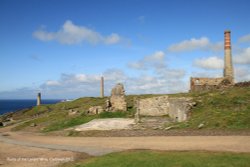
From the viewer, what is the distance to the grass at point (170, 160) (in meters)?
13.1

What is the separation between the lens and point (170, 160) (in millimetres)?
14117

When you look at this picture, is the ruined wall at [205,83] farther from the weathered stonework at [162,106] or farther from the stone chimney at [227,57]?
the weathered stonework at [162,106]

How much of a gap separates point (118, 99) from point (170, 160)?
25263mm

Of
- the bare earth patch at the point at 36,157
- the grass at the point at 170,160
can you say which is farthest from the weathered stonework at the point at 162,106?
the grass at the point at 170,160

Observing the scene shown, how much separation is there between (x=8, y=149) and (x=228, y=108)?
20.4 meters

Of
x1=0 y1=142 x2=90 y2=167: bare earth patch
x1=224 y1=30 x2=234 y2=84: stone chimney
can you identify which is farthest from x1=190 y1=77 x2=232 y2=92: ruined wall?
x1=0 y1=142 x2=90 y2=167: bare earth patch

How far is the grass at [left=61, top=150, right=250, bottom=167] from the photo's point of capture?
43.0 feet

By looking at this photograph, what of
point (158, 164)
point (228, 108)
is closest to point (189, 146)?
point (158, 164)

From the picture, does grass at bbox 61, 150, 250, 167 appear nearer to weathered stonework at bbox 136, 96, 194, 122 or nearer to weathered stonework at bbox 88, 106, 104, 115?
weathered stonework at bbox 136, 96, 194, 122

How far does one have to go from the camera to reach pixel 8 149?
22500 millimetres

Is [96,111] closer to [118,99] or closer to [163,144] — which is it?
[118,99]

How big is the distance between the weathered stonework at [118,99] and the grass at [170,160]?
898 inches

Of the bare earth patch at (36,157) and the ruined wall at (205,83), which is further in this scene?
the ruined wall at (205,83)

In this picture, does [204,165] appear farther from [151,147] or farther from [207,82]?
[207,82]
